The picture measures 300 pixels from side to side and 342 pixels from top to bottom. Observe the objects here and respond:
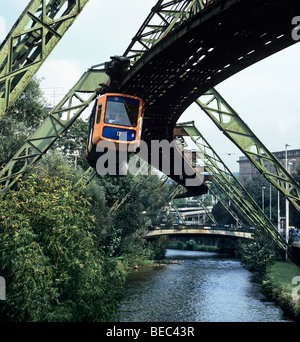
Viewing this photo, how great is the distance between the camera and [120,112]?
17.8 m

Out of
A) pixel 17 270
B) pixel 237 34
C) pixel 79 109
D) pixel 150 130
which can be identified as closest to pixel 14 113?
pixel 150 130

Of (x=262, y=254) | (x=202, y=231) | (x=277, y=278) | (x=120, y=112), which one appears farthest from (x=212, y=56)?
(x=202, y=231)

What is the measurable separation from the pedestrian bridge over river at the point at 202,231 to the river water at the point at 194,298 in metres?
13.0

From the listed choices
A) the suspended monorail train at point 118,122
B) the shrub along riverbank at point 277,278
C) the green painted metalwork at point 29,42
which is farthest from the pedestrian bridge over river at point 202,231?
the green painted metalwork at point 29,42

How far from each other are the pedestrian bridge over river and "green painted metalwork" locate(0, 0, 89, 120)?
1898 inches

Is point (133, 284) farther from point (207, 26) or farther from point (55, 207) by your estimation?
point (207, 26)

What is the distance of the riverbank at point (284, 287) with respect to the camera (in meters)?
23.4

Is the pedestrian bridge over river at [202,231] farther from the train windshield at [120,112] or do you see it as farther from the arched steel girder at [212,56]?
the train windshield at [120,112]

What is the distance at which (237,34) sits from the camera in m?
14.6

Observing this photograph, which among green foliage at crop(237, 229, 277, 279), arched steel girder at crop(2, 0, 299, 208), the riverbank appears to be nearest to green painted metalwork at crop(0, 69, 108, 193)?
arched steel girder at crop(2, 0, 299, 208)

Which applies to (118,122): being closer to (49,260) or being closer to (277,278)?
(49,260)

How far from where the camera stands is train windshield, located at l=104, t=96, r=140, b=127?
1767cm

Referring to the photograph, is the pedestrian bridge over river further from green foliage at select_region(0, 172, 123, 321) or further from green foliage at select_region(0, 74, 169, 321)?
green foliage at select_region(0, 172, 123, 321)

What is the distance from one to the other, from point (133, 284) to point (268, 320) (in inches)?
584
